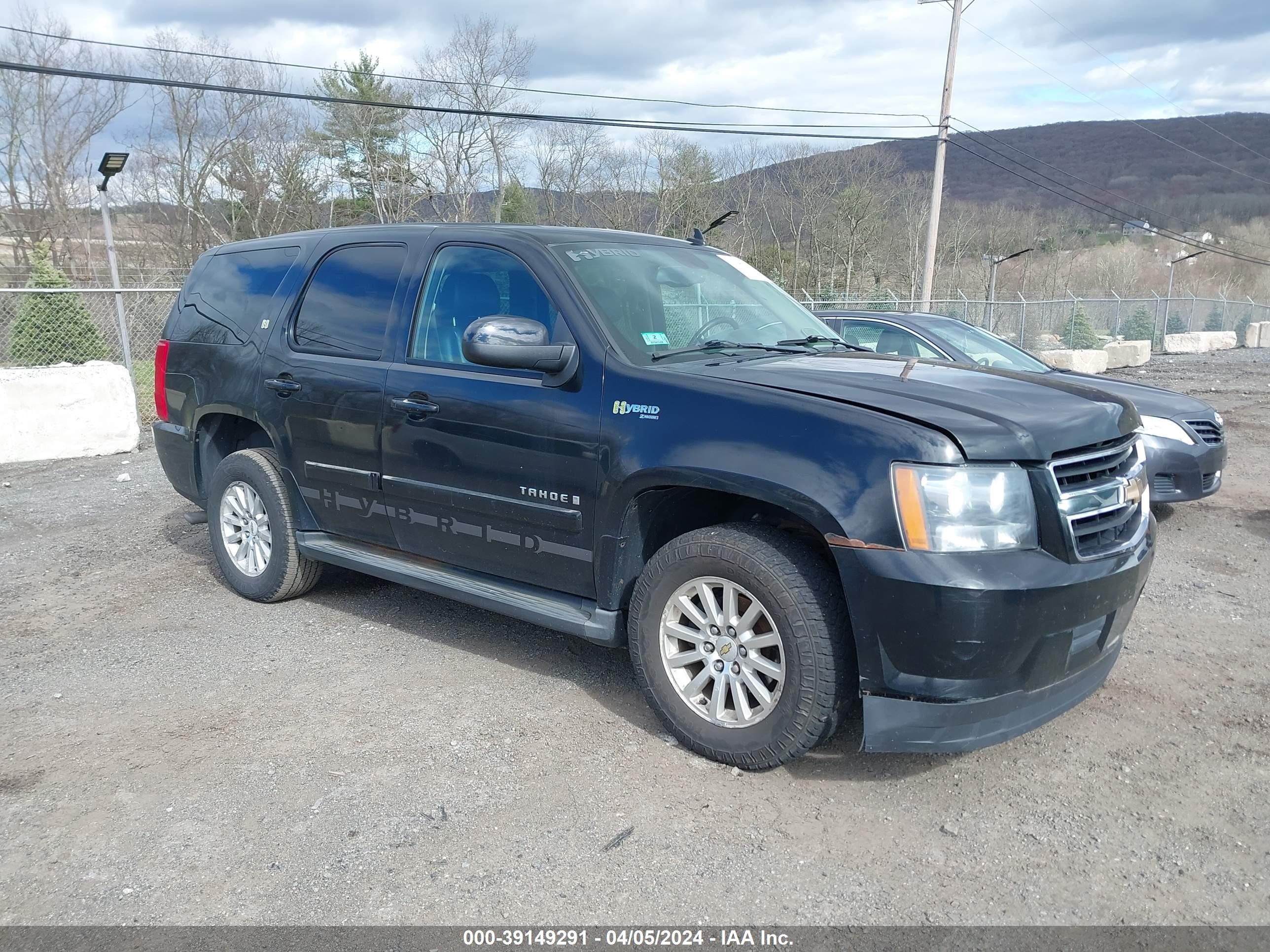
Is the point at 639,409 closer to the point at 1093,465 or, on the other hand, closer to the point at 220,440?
the point at 1093,465

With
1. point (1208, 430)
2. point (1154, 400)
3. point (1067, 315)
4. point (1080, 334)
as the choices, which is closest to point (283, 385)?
point (1154, 400)

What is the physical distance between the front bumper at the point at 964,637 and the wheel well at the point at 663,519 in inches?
23.4

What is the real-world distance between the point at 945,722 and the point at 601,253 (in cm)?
247

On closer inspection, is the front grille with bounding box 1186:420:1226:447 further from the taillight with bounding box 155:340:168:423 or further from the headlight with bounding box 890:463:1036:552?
the taillight with bounding box 155:340:168:423

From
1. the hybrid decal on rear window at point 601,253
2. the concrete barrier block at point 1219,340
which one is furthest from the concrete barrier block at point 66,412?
the concrete barrier block at point 1219,340

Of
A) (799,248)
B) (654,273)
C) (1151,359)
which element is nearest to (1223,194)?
(799,248)

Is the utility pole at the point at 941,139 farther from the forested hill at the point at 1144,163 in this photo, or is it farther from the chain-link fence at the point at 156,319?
the forested hill at the point at 1144,163

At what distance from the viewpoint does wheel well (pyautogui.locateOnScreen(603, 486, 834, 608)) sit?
366 cm

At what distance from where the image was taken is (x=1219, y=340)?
30.2 m

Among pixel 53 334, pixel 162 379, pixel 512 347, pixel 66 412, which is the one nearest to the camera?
pixel 512 347

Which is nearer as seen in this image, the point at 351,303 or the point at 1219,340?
the point at 351,303

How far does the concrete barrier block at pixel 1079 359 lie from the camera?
1952 cm

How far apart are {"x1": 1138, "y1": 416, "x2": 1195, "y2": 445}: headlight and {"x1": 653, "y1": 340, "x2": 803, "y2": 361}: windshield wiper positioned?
399 cm

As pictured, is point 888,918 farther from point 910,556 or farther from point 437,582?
point 437,582
